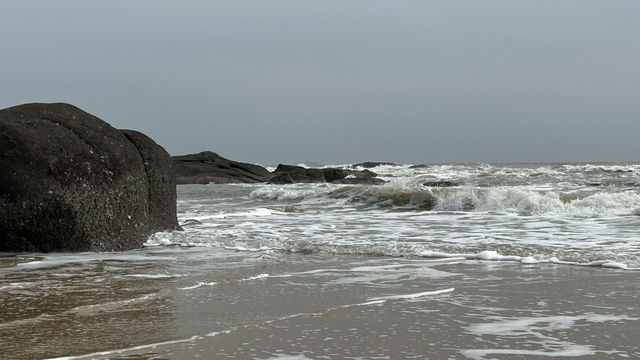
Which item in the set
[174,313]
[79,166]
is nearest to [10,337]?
[174,313]

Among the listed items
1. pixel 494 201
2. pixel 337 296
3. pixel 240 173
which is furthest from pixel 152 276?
pixel 240 173

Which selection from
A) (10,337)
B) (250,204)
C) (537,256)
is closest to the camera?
(10,337)

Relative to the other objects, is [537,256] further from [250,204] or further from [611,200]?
[250,204]

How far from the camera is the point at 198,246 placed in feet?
25.8

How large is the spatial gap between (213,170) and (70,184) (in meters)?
31.6

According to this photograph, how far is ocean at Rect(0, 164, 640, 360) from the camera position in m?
3.34

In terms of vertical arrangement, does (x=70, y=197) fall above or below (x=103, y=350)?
above

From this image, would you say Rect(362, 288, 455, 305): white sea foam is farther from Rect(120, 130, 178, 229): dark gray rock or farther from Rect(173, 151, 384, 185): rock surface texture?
Rect(173, 151, 384, 185): rock surface texture

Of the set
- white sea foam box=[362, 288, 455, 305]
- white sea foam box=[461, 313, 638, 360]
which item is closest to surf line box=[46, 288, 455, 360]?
white sea foam box=[362, 288, 455, 305]

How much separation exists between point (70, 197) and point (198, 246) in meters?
1.63

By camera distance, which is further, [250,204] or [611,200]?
[250,204]

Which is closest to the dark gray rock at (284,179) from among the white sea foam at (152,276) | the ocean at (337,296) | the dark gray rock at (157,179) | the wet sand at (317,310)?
the ocean at (337,296)

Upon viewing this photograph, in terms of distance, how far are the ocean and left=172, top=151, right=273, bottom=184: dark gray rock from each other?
1068 inches

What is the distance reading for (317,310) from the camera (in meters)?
4.20
